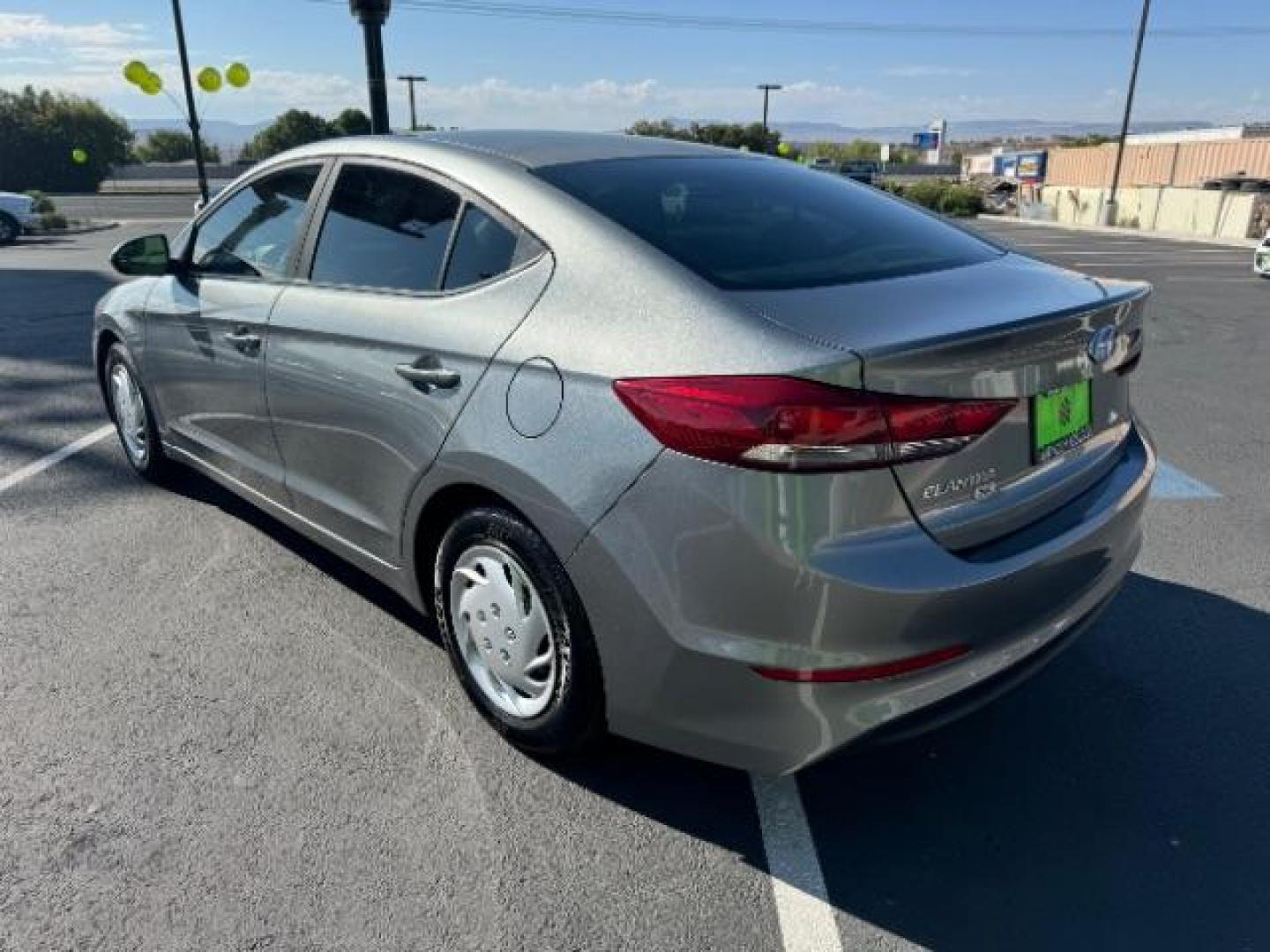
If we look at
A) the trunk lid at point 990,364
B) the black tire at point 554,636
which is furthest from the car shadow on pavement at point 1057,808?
the trunk lid at point 990,364

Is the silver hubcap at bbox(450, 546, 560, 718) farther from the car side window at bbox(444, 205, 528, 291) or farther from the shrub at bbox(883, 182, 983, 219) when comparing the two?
the shrub at bbox(883, 182, 983, 219)

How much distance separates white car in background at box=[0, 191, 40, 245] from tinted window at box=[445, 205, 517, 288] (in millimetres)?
22220

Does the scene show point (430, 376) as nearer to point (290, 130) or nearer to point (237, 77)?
point (237, 77)

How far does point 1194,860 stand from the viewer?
231cm

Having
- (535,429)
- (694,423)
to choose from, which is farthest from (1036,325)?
(535,429)

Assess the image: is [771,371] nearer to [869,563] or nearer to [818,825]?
[869,563]

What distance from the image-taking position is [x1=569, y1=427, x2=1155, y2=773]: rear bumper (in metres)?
1.96

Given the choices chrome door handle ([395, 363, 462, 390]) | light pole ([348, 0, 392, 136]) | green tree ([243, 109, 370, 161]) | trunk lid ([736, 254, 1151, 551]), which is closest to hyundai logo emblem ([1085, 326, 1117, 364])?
trunk lid ([736, 254, 1151, 551])

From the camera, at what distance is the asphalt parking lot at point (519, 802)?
7.03 ft

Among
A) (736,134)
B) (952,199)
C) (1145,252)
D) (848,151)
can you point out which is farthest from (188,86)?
(848,151)

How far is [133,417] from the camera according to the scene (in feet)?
15.5

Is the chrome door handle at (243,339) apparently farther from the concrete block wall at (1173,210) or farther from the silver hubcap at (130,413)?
the concrete block wall at (1173,210)

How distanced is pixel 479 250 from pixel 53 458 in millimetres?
3872

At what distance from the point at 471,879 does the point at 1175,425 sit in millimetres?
5569
